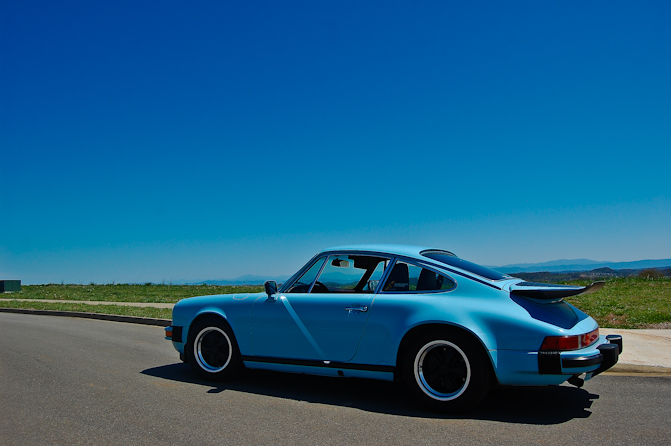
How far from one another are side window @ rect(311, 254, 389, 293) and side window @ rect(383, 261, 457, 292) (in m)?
0.23

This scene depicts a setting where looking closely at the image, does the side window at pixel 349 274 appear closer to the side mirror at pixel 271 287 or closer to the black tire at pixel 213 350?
the side mirror at pixel 271 287

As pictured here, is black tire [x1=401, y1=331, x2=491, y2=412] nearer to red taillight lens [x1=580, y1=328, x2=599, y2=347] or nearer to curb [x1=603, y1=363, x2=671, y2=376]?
red taillight lens [x1=580, y1=328, x2=599, y2=347]

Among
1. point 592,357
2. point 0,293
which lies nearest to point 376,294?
point 592,357

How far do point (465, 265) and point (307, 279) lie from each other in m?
1.69

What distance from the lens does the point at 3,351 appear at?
28.7 ft

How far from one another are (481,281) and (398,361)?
1060mm

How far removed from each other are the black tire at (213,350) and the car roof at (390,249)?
1494 mm

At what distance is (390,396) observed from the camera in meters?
5.39

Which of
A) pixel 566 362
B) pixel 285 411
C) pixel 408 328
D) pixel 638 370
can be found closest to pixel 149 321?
pixel 285 411

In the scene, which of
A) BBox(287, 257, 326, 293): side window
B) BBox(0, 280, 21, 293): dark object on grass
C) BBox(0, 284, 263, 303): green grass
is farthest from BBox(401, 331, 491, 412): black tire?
BBox(0, 280, 21, 293): dark object on grass

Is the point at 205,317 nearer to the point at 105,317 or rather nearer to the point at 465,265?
the point at 465,265

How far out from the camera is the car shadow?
4.69 meters

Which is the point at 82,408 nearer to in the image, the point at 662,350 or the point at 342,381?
the point at 342,381

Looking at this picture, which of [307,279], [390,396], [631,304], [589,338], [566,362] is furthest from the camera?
[631,304]
